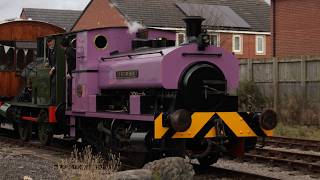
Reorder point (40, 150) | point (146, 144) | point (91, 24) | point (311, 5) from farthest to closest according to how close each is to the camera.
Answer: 1. point (91, 24)
2. point (311, 5)
3. point (40, 150)
4. point (146, 144)

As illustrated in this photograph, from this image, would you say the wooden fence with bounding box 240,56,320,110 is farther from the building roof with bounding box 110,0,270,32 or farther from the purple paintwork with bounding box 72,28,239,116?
the building roof with bounding box 110,0,270,32

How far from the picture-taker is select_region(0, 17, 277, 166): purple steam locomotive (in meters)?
9.69

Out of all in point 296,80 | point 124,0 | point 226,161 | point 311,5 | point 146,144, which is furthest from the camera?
point 124,0

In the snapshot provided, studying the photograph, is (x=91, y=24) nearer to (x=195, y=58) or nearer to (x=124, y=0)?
(x=124, y=0)

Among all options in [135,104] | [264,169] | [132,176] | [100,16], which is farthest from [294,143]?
[100,16]

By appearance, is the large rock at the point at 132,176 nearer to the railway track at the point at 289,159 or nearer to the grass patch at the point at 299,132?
the railway track at the point at 289,159

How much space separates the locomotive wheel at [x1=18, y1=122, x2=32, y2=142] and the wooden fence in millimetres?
9220

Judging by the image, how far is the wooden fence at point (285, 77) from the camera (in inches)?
774

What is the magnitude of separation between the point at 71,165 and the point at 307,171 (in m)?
4.32

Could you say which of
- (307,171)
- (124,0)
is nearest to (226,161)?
(307,171)

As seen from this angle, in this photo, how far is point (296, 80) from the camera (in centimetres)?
2025

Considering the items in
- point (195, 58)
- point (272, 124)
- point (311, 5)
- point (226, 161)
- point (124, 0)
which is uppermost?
point (124, 0)

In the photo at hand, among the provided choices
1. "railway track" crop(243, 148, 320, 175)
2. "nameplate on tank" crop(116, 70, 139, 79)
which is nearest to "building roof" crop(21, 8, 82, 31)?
"railway track" crop(243, 148, 320, 175)

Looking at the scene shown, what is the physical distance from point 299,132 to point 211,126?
8828 mm
